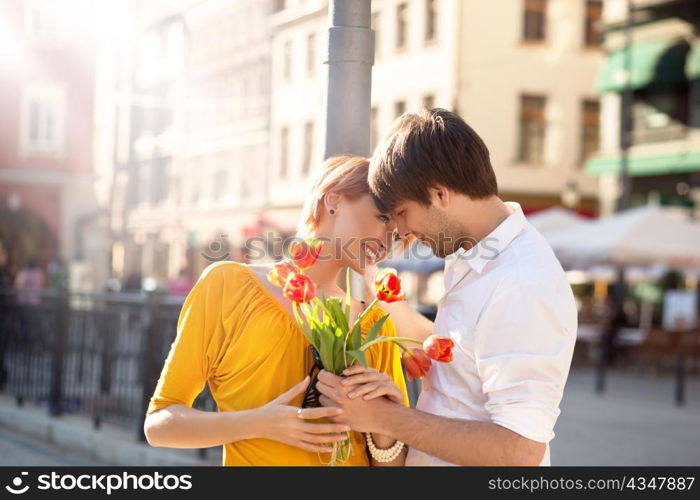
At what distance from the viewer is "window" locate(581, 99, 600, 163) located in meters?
32.4

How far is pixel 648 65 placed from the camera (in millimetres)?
25609

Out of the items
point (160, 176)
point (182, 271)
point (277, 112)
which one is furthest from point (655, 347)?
point (160, 176)

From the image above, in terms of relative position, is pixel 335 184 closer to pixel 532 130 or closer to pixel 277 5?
pixel 532 130

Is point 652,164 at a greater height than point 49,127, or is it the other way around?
point 49,127

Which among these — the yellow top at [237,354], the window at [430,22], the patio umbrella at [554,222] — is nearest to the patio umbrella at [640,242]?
the patio umbrella at [554,222]

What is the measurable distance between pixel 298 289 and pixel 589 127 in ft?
101

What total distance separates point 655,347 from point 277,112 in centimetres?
2613

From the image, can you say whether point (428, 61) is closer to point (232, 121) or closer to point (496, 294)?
point (232, 121)

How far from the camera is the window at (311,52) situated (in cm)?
3947

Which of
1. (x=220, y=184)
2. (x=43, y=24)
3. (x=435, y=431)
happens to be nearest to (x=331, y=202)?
(x=435, y=431)

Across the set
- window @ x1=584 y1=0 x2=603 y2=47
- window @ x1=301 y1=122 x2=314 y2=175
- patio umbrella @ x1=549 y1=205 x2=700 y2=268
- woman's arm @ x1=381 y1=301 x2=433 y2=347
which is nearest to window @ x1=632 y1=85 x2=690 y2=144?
window @ x1=584 y1=0 x2=603 y2=47

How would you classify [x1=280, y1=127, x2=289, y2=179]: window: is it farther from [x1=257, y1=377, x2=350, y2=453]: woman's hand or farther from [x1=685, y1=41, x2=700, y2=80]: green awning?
[x1=257, y1=377, x2=350, y2=453]: woman's hand

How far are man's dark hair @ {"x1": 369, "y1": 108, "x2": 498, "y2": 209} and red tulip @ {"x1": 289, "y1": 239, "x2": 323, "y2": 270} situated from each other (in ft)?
0.82

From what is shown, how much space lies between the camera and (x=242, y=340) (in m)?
2.82
